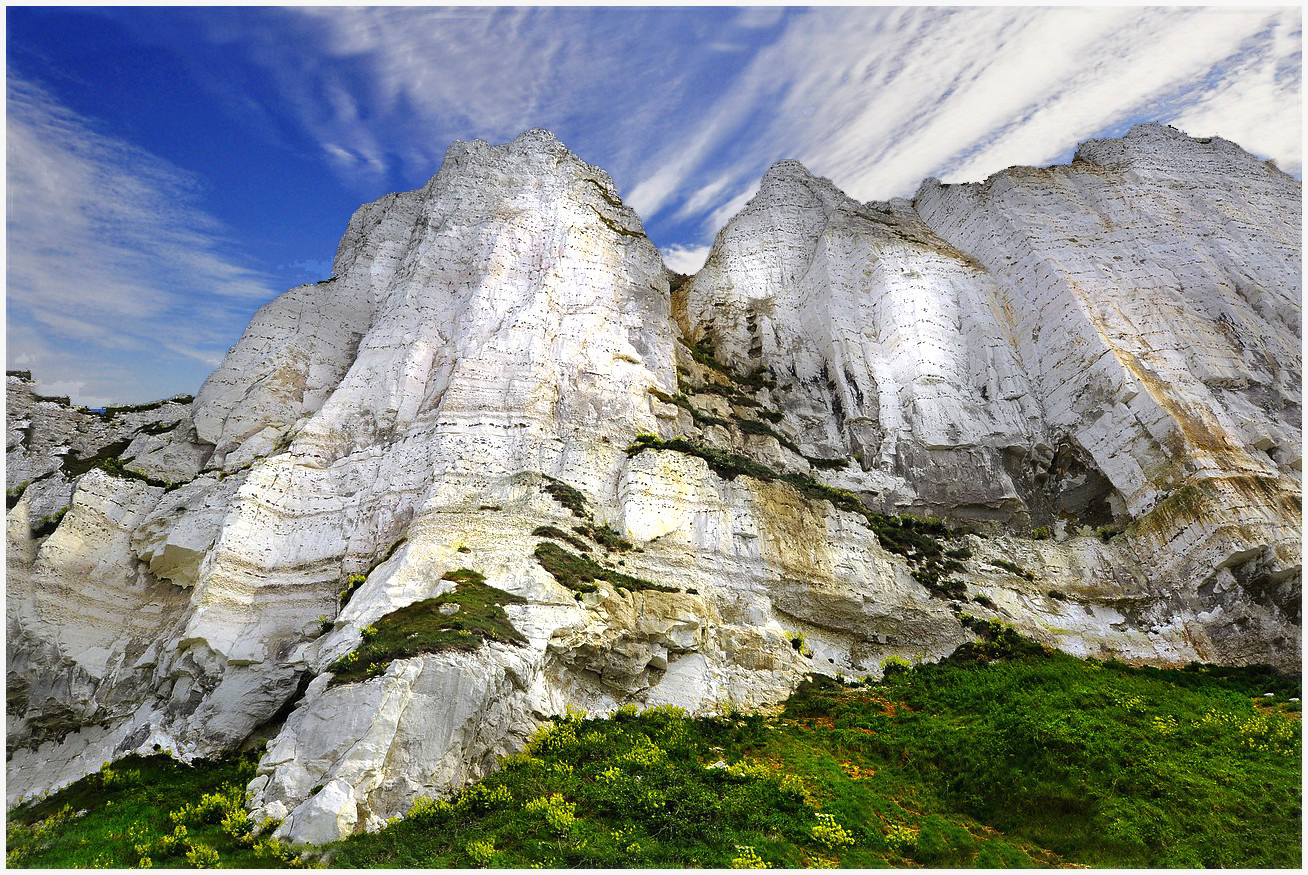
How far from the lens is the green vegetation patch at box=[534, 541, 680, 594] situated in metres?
20.5

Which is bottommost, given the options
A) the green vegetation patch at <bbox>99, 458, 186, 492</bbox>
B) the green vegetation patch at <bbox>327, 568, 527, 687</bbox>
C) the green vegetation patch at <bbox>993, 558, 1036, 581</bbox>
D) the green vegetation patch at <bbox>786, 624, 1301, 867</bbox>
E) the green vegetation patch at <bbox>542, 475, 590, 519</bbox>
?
the green vegetation patch at <bbox>786, 624, 1301, 867</bbox>

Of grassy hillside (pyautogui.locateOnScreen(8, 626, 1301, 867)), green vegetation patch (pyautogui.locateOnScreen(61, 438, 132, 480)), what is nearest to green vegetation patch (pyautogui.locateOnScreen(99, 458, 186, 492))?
green vegetation patch (pyautogui.locateOnScreen(61, 438, 132, 480))

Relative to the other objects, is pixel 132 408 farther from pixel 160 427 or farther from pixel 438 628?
pixel 438 628

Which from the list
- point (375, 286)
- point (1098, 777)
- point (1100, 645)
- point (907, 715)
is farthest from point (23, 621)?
point (1100, 645)

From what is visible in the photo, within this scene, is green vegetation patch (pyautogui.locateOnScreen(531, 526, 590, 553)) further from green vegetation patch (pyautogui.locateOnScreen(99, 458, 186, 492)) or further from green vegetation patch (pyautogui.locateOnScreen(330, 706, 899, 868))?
green vegetation patch (pyautogui.locateOnScreen(99, 458, 186, 492))

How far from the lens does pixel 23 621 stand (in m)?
22.0

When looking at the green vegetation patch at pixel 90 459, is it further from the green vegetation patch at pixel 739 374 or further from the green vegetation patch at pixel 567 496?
the green vegetation patch at pixel 739 374

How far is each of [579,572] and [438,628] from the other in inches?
195

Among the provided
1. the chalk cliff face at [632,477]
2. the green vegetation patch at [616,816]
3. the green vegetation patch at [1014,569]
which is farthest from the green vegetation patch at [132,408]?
the green vegetation patch at [1014,569]

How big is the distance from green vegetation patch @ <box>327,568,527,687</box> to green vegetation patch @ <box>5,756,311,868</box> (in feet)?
10.7

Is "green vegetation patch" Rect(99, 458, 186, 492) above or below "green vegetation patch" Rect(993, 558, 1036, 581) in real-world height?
above

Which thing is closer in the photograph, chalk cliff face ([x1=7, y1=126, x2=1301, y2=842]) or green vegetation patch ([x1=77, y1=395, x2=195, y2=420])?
chalk cliff face ([x1=7, y1=126, x2=1301, y2=842])

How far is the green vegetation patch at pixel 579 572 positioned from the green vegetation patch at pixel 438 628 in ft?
5.40

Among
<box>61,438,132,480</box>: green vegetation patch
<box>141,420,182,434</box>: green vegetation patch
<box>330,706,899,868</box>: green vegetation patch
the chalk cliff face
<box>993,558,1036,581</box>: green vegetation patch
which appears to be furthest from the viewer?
<box>141,420,182,434</box>: green vegetation patch
